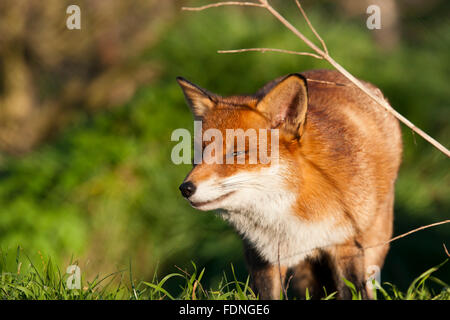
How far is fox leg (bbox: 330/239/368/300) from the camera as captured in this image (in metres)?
4.10

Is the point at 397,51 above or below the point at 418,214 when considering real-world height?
above

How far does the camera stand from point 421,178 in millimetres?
8031

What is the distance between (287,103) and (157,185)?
13.1ft

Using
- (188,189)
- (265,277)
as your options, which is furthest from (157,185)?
(188,189)

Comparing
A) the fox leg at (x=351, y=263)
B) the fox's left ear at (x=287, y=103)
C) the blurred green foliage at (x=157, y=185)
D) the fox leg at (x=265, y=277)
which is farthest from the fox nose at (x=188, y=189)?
the blurred green foliage at (x=157, y=185)

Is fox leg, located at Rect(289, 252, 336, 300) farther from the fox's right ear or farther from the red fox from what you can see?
the fox's right ear

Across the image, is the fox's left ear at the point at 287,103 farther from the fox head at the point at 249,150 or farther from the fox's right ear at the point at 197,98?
the fox's right ear at the point at 197,98

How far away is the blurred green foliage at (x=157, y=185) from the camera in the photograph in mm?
7129

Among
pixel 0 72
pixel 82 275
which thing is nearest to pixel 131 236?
pixel 82 275

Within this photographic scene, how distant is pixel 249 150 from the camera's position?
3.67m
